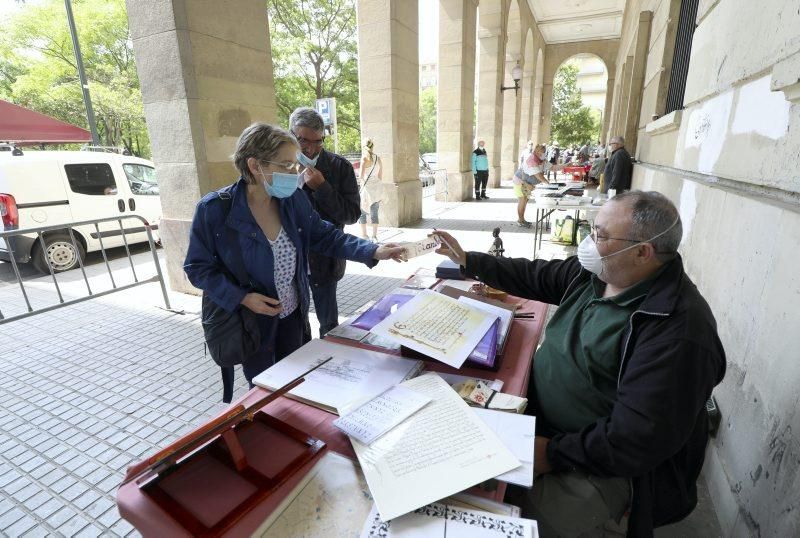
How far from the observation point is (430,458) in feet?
3.71

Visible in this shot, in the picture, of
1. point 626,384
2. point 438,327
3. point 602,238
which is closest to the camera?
point 626,384

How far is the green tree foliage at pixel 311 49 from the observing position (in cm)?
1991

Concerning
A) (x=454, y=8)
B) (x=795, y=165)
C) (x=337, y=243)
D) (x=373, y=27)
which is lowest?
(x=337, y=243)

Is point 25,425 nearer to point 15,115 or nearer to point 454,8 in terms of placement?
point 15,115

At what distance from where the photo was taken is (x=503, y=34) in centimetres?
1338

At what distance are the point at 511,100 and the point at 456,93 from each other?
22.9ft

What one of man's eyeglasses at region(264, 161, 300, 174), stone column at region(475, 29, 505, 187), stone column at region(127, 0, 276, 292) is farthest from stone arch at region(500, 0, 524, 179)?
man's eyeglasses at region(264, 161, 300, 174)

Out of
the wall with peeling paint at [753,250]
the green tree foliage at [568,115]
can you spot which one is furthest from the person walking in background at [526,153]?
the green tree foliage at [568,115]

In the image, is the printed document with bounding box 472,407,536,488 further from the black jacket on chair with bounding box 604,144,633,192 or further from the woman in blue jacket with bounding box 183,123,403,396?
the black jacket on chair with bounding box 604,144,633,192

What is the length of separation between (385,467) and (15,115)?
1147cm

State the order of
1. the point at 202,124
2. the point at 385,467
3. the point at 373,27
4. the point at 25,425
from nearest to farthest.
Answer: the point at 385,467 → the point at 25,425 → the point at 202,124 → the point at 373,27

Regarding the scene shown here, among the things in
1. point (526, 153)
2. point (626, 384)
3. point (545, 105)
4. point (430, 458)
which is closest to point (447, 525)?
point (430, 458)

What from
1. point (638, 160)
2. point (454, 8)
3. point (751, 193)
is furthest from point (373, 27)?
point (751, 193)

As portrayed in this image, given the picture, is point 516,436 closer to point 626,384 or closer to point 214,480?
point 626,384
